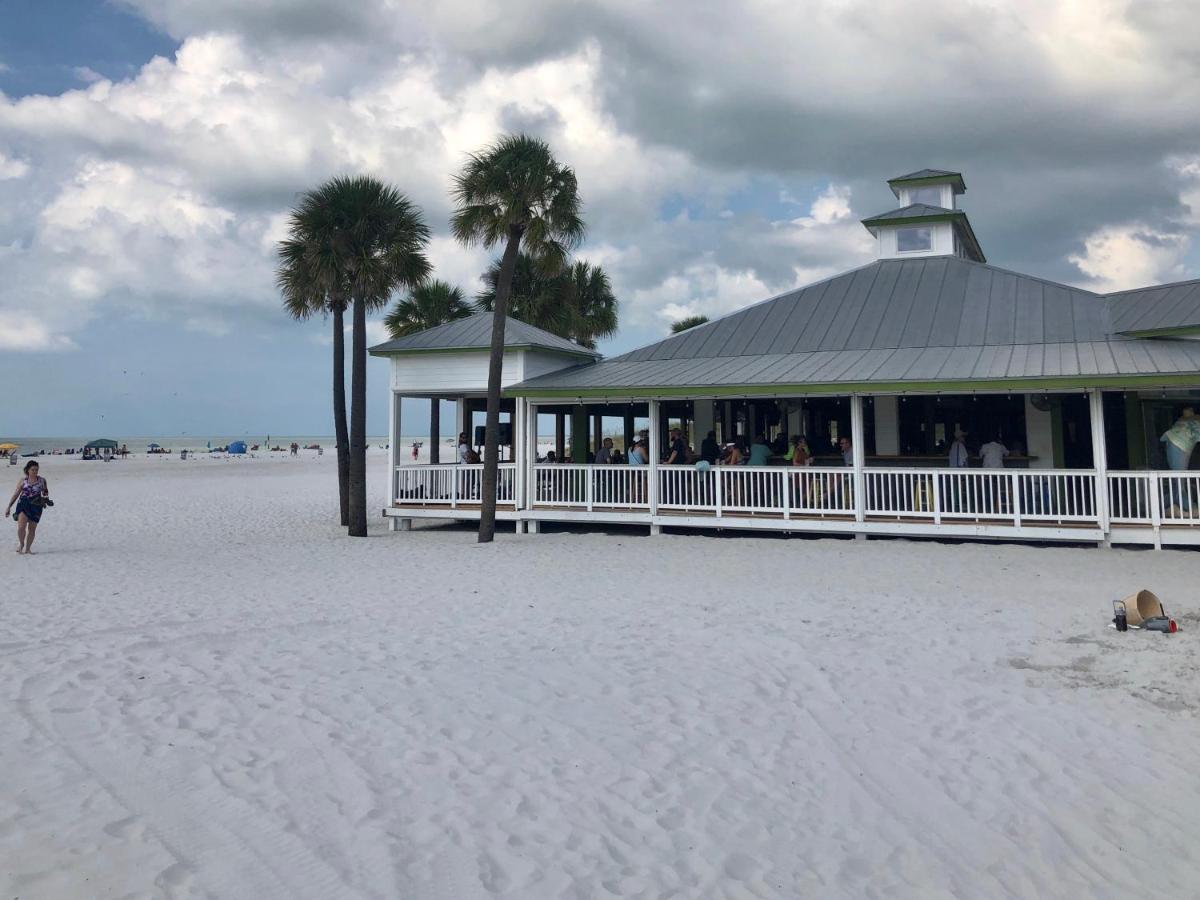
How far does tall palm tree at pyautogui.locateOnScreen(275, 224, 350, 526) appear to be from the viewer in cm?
1769

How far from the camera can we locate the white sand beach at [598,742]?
379 centimetres

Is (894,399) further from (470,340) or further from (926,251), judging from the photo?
(470,340)

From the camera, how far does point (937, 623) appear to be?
28.0 feet

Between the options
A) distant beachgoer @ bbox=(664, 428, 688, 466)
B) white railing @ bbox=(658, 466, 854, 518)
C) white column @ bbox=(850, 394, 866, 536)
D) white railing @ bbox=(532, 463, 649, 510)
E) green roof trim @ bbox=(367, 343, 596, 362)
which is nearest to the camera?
white column @ bbox=(850, 394, 866, 536)

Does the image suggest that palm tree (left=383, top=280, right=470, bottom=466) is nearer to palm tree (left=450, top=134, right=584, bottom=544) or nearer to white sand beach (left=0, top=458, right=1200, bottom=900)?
palm tree (left=450, top=134, right=584, bottom=544)

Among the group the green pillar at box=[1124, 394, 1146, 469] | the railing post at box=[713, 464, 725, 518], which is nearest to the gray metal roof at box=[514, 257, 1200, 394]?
the green pillar at box=[1124, 394, 1146, 469]

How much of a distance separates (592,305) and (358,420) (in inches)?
541

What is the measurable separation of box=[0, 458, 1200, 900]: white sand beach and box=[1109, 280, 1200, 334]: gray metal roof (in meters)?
6.15

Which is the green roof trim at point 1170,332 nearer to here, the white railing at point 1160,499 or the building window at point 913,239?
the white railing at point 1160,499

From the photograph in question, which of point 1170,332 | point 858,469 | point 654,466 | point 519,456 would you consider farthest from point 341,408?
point 1170,332

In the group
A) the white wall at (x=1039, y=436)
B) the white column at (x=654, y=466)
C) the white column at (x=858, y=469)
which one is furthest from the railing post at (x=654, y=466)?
the white wall at (x=1039, y=436)

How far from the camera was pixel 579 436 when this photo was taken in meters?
21.0

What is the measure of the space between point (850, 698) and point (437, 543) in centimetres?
1133

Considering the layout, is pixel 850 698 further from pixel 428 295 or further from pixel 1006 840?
pixel 428 295
